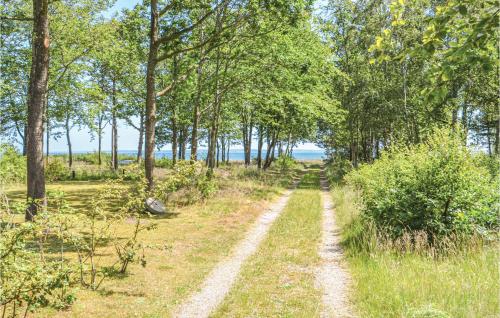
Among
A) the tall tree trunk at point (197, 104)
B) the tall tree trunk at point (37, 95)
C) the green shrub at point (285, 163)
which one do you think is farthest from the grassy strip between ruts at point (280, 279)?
the green shrub at point (285, 163)

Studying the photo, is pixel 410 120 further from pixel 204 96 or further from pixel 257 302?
pixel 257 302

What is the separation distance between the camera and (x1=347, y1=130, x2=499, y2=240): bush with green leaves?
1041 cm

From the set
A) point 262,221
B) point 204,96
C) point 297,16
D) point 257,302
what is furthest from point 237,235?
point 204,96

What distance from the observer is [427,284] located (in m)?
7.65

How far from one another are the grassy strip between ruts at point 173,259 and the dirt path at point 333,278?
3.08 meters

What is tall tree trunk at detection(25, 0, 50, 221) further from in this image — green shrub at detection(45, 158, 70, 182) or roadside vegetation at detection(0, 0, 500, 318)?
green shrub at detection(45, 158, 70, 182)

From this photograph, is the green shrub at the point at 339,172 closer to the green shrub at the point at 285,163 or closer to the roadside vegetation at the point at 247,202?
the green shrub at the point at 285,163

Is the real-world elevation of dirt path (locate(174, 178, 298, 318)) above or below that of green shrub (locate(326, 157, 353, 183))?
below

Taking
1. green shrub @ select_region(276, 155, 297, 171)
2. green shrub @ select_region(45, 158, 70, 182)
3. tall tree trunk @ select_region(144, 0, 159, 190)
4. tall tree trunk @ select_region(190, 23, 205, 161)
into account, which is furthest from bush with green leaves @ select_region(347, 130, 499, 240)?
green shrub @ select_region(276, 155, 297, 171)

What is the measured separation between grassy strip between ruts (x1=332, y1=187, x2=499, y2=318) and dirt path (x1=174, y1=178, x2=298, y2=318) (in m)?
3.03

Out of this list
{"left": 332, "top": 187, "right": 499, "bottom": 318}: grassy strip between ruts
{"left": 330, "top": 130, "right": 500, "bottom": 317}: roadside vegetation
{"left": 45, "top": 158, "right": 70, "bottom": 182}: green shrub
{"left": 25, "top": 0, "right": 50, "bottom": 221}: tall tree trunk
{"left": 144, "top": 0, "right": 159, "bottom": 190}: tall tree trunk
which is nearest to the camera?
{"left": 332, "top": 187, "right": 499, "bottom": 318}: grassy strip between ruts

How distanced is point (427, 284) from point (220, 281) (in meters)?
4.78

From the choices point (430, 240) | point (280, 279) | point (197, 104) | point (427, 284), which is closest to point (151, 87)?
point (197, 104)

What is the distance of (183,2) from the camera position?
17.0m
